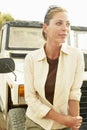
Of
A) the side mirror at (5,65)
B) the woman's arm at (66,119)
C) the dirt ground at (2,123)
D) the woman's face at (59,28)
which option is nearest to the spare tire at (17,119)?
the side mirror at (5,65)

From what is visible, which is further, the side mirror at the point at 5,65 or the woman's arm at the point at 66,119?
the side mirror at the point at 5,65

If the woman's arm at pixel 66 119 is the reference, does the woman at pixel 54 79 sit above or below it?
above

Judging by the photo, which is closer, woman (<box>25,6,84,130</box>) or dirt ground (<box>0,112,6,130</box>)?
woman (<box>25,6,84,130</box>)

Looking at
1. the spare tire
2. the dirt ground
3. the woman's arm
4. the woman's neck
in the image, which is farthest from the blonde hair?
the dirt ground

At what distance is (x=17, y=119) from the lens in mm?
3559

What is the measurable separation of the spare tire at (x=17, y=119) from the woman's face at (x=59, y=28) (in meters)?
1.47

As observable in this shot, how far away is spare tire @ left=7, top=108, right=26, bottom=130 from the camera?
3.47 metres

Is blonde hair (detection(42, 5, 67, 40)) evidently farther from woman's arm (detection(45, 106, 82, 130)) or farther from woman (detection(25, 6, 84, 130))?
woman's arm (detection(45, 106, 82, 130))

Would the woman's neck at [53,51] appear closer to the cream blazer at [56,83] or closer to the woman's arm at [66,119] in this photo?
the cream blazer at [56,83]

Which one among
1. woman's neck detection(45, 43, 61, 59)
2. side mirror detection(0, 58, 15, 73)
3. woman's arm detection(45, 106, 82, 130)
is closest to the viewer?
woman's arm detection(45, 106, 82, 130)

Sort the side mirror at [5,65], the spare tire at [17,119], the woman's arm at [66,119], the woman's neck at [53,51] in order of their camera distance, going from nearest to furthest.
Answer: the woman's arm at [66,119] < the woman's neck at [53,51] < the side mirror at [5,65] < the spare tire at [17,119]

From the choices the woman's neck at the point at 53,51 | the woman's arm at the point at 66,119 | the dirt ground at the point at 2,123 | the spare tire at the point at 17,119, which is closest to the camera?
the woman's arm at the point at 66,119

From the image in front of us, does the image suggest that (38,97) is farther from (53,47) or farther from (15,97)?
(15,97)

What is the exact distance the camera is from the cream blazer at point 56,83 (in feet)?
7.29
